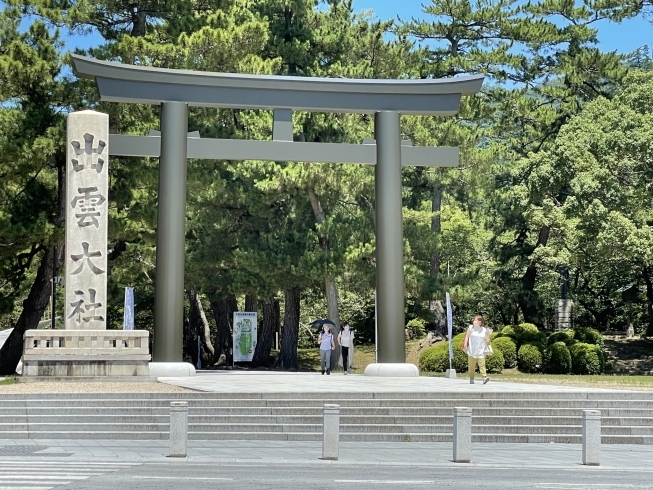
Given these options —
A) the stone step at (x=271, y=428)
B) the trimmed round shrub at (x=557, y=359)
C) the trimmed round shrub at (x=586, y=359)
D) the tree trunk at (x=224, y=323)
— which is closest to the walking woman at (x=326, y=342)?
the stone step at (x=271, y=428)

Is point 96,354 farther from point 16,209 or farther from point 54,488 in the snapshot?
point 54,488

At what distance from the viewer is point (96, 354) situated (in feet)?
77.4

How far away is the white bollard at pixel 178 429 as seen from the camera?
1427cm

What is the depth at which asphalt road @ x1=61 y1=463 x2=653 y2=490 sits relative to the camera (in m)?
11.4

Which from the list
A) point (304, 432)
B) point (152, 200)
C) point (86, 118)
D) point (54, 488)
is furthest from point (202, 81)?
point (54, 488)

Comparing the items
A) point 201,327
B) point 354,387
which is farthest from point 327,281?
point 354,387

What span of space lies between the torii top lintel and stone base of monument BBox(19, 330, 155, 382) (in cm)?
651

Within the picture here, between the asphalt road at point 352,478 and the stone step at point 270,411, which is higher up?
the stone step at point 270,411

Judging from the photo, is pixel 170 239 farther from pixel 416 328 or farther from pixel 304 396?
pixel 416 328

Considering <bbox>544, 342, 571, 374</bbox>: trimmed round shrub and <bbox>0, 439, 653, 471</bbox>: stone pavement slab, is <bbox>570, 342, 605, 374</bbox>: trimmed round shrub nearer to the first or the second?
<bbox>544, 342, 571, 374</bbox>: trimmed round shrub

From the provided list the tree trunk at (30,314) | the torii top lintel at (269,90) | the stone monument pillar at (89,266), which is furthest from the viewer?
the tree trunk at (30,314)

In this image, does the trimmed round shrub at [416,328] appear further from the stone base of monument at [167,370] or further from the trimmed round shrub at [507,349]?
the stone base of monument at [167,370]

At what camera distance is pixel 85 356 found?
23.5 meters

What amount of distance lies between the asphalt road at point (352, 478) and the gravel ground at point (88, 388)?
6.74m
